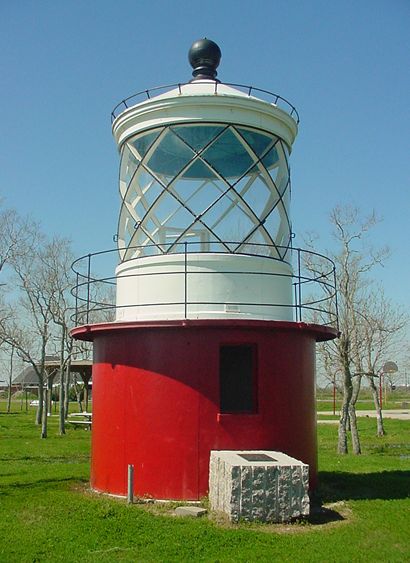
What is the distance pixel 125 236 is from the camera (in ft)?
42.3

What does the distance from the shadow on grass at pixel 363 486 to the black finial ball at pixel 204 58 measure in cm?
847

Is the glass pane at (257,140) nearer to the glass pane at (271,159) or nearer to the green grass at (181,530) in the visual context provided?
the glass pane at (271,159)

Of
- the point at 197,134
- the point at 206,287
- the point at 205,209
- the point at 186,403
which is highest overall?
the point at 197,134

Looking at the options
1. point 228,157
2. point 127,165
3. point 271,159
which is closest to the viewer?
point 228,157

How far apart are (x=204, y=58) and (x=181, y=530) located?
8.94 meters

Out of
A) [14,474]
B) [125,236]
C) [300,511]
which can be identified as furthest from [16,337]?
[300,511]

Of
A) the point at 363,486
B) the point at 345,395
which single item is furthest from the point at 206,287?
the point at 345,395

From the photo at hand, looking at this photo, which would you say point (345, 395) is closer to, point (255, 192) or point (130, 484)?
point (255, 192)

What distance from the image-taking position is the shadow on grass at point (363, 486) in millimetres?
12312

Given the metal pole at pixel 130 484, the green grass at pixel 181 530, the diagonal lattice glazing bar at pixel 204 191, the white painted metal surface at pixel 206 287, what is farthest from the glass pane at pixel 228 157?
the green grass at pixel 181 530

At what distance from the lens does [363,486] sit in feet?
44.5

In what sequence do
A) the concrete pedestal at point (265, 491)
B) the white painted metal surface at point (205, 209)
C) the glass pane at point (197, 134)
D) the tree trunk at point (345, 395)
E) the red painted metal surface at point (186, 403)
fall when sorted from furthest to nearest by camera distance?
the tree trunk at point (345, 395) → the glass pane at point (197, 134) → the white painted metal surface at point (205, 209) → the red painted metal surface at point (186, 403) → the concrete pedestal at point (265, 491)

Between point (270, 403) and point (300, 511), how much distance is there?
91.2 inches

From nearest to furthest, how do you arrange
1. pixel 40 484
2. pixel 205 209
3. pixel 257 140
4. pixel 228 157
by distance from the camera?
pixel 205 209 < pixel 257 140 < pixel 228 157 < pixel 40 484
